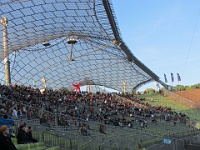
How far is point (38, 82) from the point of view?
211 ft

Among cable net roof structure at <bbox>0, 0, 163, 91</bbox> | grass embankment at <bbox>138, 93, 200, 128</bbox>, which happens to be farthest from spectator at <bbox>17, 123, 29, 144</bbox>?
grass embankment at <bbox>138, 93, 200, 128</bbox>

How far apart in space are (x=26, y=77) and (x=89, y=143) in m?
47.2

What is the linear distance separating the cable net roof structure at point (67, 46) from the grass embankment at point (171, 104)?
3988 mm

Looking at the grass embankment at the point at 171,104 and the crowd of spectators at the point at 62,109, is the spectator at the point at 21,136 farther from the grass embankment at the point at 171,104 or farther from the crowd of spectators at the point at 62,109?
the grass embankment at the point at 171,104

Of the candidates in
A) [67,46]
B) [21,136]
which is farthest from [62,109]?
[67,46]

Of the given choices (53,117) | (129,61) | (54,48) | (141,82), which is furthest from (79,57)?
(53,117)

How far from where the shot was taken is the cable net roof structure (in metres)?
33.5

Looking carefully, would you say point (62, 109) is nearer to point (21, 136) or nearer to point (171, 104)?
point (21, 136)

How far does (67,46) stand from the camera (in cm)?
5097

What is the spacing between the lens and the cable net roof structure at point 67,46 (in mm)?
33469

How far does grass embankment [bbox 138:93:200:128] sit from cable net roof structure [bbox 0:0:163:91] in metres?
3.99

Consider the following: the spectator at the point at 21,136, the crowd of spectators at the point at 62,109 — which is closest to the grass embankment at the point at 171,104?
the crowd of spectators at the point at 62,109

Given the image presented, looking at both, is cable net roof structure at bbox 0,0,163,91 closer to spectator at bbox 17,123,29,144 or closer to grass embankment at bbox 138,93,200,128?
grass embankment at bbox 138,93,200,128

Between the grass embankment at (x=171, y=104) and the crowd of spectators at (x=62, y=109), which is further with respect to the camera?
the grass embankment at (x=171, y=104)
